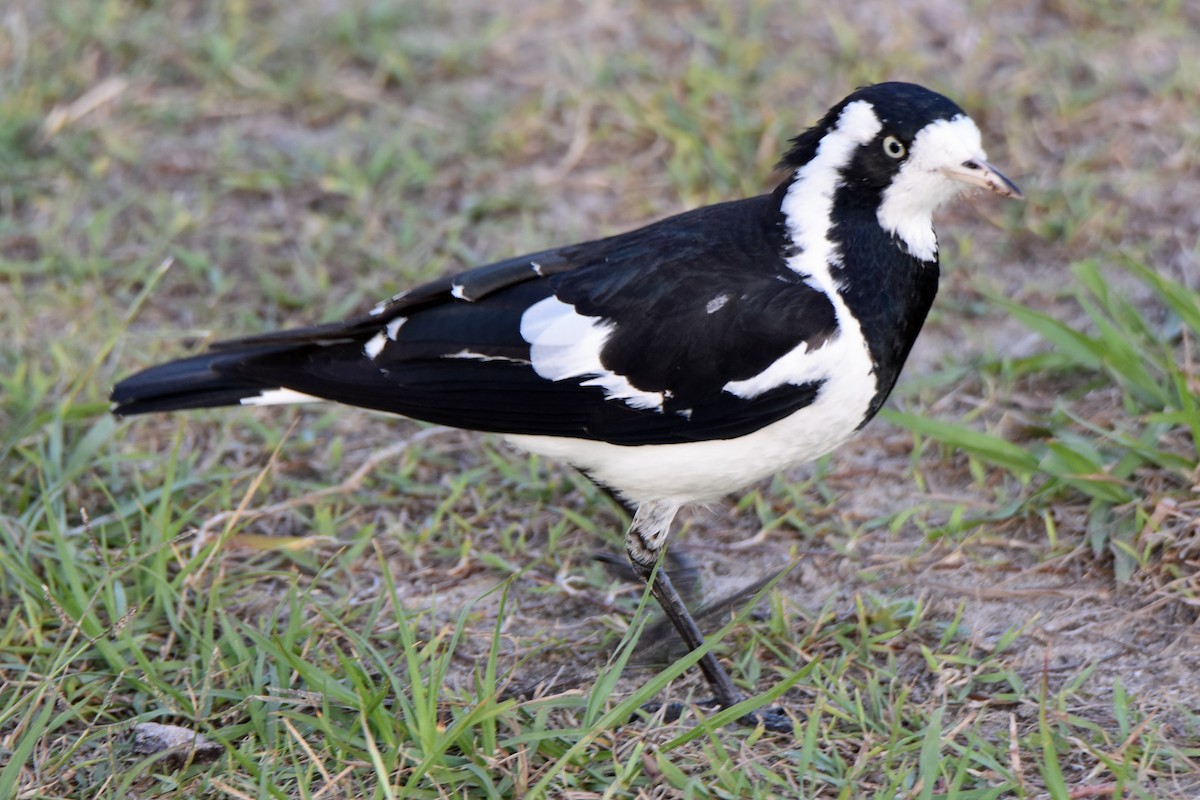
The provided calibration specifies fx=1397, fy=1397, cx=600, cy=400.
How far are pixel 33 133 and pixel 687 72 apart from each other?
88.8 inches

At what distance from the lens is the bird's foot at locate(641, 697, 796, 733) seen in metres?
A: 2.77

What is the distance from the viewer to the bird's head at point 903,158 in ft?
9.14

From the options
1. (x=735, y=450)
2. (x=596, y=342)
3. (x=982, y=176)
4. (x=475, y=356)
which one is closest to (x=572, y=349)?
(x=596, y=342)

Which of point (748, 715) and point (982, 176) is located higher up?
point (982, 176)

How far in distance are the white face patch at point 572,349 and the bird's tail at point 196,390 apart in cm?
59

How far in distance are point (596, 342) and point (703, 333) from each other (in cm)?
23

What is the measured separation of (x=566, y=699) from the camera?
2.67 m

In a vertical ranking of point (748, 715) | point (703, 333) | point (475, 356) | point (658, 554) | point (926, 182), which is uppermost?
point (926, 182)

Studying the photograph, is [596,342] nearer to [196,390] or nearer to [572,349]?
[572,349]

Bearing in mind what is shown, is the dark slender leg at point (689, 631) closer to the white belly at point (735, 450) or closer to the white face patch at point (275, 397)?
the white belly at point (735, 450)

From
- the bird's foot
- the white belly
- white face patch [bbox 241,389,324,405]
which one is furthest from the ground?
the white belly

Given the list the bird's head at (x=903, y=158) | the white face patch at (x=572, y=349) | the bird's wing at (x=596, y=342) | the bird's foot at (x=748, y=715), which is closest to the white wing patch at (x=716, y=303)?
the bird's wing at (x=596, y=342)

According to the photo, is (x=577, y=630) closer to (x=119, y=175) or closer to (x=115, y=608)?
(x=115, y=608)

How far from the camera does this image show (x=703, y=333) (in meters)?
2.84
